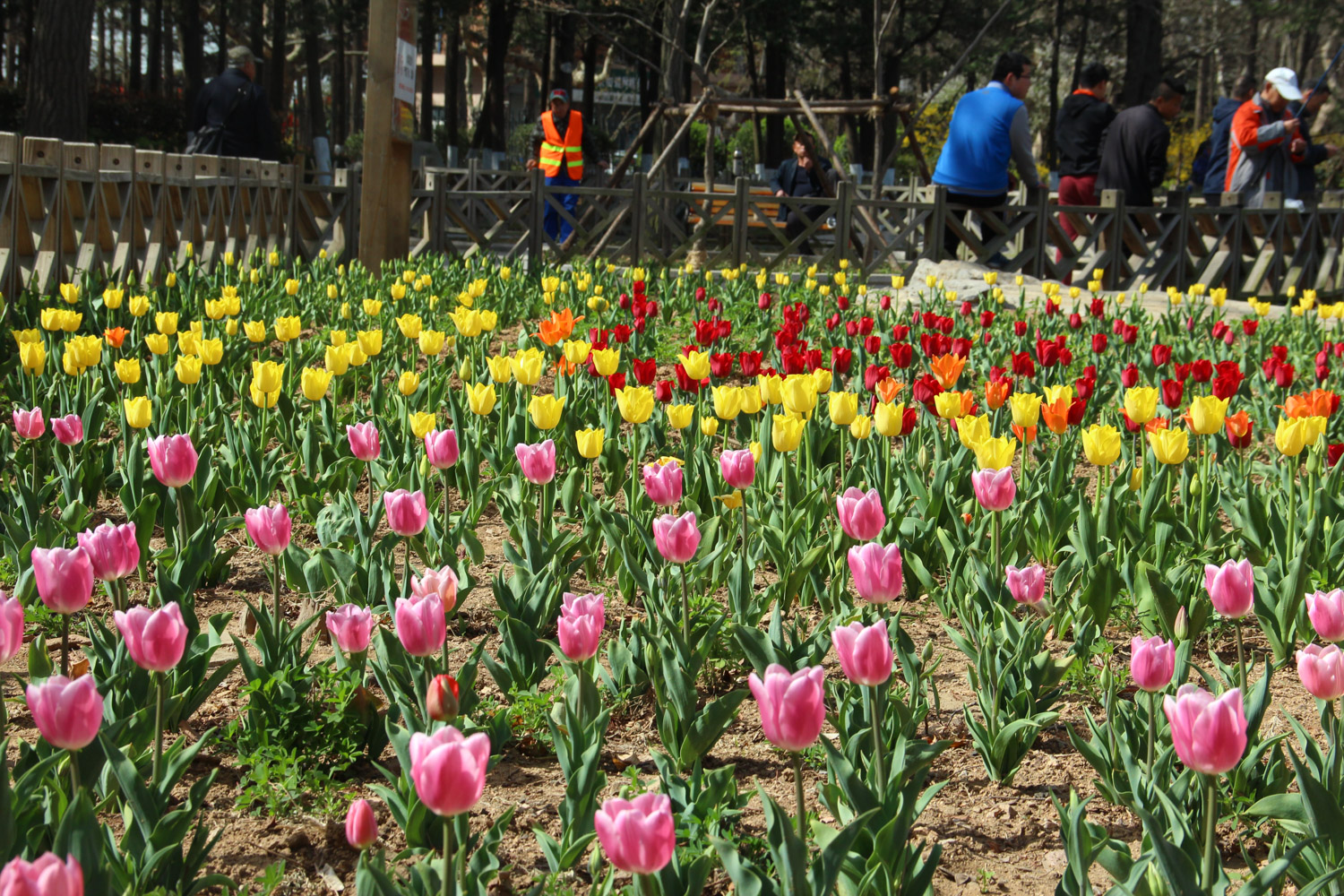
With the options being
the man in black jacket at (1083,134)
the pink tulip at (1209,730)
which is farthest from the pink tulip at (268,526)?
the man in black jacket at (1083,134)

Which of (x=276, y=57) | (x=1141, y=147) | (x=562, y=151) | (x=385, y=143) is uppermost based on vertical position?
(x=276, y=57)

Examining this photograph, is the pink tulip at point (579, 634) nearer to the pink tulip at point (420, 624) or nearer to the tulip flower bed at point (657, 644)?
the tulip flower bed at point (657, 644)

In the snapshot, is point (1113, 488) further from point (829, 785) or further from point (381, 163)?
point (381, 163)

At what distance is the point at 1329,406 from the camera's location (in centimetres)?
354

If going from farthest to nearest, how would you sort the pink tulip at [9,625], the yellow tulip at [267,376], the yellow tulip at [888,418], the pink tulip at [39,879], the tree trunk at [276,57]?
the tree trunk at [276,57] → the yellow tulip at [267,376] → the yellow tulip at [888,418] → the pink tulip at [9,625] → the pink tulip at [39,879]

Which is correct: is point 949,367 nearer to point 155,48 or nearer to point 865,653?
point 865,653

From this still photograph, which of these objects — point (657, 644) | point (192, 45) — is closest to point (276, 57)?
point (192, 45)

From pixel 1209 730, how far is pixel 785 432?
1772 mm

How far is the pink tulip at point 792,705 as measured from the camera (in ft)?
5.00

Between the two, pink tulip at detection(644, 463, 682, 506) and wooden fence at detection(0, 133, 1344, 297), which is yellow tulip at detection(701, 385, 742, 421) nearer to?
pink tulip at detection(644, 463, 682, 506)

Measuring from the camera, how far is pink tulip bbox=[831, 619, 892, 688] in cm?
175

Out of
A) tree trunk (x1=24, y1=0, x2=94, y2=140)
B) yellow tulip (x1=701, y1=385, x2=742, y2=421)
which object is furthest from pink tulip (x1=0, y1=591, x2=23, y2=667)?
tree trunk (x1=24, y1=0, x2=94, y2=140)

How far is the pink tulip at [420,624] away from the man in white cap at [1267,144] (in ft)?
36.4

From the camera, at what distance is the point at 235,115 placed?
36.9ft
